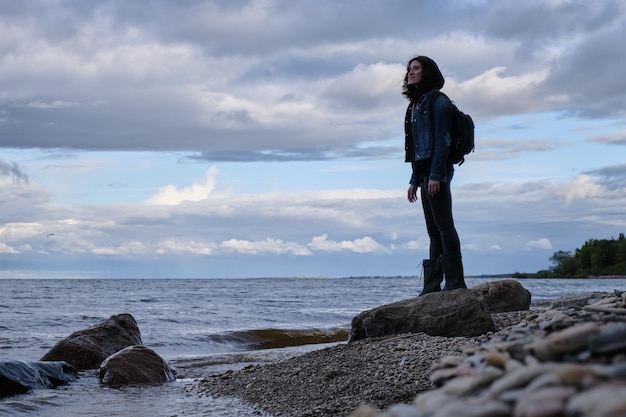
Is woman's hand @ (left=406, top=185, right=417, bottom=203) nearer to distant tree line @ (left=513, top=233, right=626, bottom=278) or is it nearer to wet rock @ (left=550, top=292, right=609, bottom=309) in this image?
wet rock @ (left=550, top=292, right=609, bottom=309)

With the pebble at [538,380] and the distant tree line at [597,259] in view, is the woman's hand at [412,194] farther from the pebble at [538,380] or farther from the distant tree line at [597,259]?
the distant tree line at [597,259]

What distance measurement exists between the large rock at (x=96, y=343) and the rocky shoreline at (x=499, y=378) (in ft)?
14.5

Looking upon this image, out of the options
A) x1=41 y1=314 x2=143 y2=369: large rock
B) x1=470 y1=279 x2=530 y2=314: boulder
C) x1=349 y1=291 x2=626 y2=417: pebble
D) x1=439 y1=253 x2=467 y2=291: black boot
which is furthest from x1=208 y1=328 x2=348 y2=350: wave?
x1=349 y1=291 x2=626 y2=417: pebble

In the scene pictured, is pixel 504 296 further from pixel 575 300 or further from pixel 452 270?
pixel 575 300

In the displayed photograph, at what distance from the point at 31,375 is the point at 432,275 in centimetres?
467

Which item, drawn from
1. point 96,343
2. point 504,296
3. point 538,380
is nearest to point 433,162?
point 504,296

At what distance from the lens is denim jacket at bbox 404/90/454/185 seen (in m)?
7.05

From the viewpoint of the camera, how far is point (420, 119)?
7230 millimetres

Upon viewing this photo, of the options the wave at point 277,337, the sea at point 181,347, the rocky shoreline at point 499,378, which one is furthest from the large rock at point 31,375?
the wave at point 277,337

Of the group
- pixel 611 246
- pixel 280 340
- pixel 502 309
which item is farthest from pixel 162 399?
pixel 611 246

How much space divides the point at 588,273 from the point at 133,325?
89.2 meters

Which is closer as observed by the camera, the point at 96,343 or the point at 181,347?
the point at 96,343

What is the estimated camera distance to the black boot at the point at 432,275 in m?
7.68

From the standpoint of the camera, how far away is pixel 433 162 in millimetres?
7086
